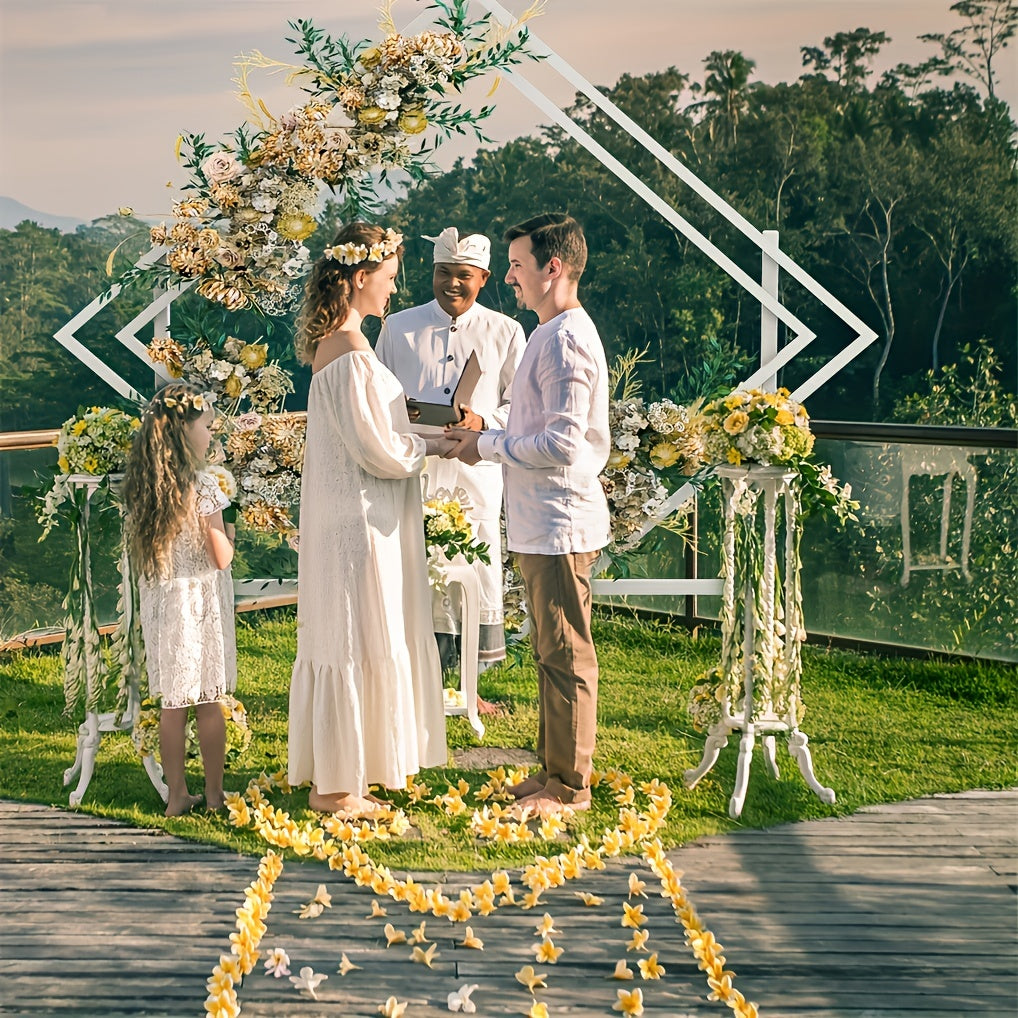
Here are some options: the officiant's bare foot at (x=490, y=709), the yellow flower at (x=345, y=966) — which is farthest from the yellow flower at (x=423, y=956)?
the officiant's bare foot at (x=490, y=709)

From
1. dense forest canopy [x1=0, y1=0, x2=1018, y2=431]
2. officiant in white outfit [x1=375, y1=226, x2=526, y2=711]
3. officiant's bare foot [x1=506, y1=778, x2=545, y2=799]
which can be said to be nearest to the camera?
officiant's bare foot [x1=506, y1=778, x2=545, y2=799]

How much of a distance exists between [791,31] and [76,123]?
5.62m

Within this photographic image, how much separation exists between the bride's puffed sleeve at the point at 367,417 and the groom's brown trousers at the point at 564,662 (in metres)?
0.55

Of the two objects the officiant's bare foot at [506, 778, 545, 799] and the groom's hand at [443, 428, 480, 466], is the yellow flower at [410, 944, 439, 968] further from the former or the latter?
the groom's hand at [443, 428, 480, 466]

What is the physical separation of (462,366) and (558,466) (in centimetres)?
131

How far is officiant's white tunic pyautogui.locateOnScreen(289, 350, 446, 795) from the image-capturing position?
4.07 m

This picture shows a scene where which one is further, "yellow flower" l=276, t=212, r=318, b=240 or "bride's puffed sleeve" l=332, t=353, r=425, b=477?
"yellow flower" l=276, t=212, r=318, b=240

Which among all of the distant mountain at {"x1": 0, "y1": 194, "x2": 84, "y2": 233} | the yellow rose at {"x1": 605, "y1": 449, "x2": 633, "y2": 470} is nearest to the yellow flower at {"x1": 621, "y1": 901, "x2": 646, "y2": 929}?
the yellow rose at {"x1": 605, "y1": 449, "x2": 633, "y2": 470}

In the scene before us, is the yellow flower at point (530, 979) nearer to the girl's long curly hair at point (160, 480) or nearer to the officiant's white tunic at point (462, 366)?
the girl's long curly hair at point (160, 480)

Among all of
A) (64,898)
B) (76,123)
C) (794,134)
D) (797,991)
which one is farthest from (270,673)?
(794,134)

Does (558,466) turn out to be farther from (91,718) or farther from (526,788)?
(91,718)

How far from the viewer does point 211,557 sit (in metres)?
4.29

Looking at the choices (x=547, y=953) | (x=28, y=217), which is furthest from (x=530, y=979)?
(x=28, y=217)

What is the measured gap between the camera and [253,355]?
4.94 m
